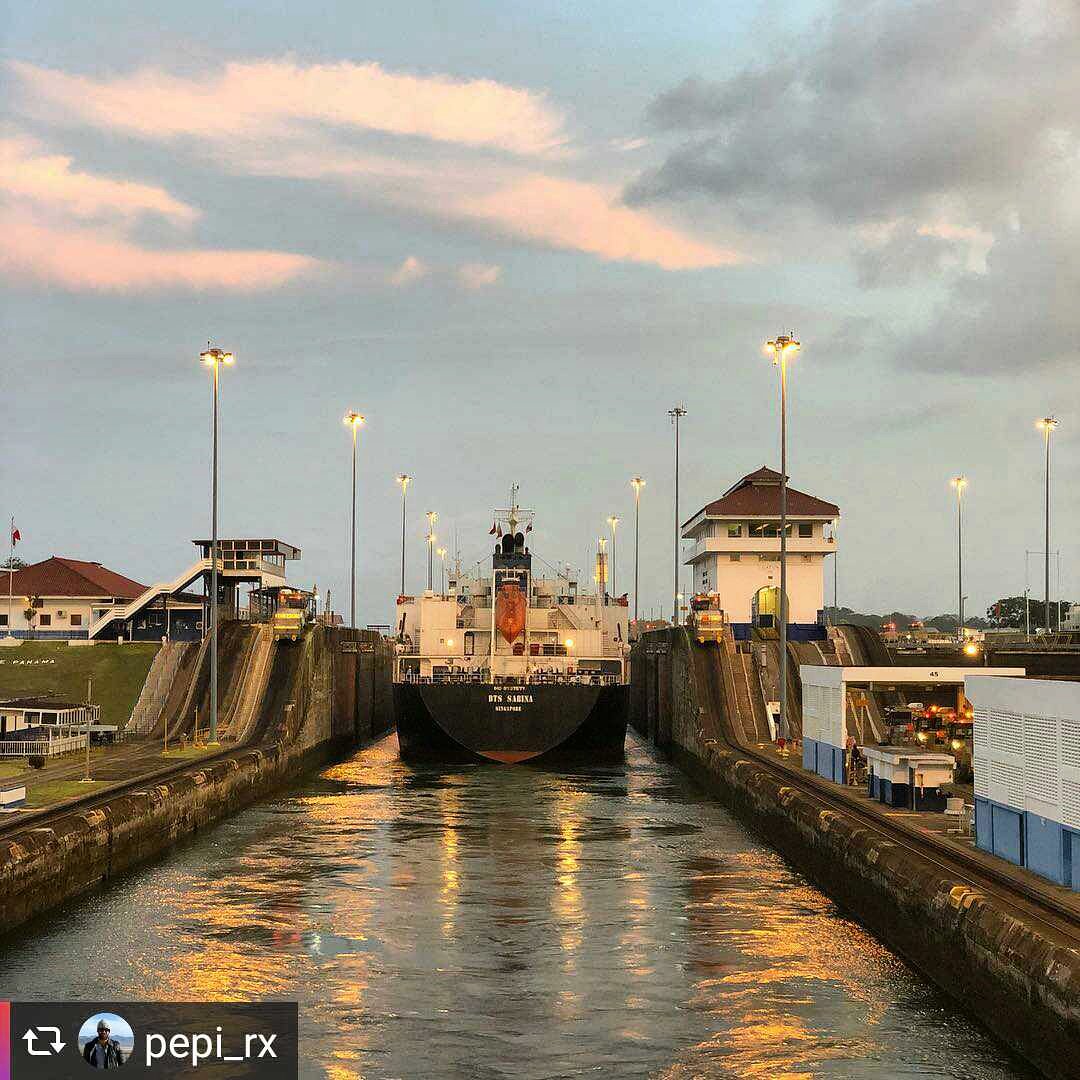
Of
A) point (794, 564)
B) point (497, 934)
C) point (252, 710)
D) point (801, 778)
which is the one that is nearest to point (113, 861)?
point (497, 934)

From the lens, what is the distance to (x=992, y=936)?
74.6 ft

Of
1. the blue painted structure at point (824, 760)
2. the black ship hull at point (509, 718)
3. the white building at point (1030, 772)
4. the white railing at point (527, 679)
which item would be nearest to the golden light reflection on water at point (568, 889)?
the blue painted structure at point (824, 760)

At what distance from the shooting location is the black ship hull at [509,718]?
6656cm

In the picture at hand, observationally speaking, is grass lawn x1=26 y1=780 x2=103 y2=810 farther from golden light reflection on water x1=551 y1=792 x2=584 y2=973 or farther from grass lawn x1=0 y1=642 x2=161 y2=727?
grass lawn x1=0 y1=642 x2=161 y2=727

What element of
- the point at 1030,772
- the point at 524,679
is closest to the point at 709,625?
the point at 524,679

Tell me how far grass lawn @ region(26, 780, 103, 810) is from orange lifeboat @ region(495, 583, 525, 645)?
35.2 meters

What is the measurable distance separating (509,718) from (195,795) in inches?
903

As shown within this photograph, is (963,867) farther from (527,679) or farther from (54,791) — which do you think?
(527,679)

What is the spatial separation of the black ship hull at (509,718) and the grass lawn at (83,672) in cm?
1432

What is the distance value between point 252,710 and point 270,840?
2196 cm

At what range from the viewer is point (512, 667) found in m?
75.5

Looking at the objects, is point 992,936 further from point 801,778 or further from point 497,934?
point 801,778

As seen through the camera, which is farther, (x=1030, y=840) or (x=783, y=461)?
(x=783, y=461)

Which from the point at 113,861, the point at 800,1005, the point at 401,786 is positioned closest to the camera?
the point at 800,1005
